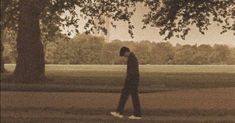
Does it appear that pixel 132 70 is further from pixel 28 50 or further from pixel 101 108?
pixel 28 50

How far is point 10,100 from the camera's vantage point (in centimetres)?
2170

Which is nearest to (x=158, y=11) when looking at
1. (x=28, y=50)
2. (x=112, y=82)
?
(x=112, y=82)

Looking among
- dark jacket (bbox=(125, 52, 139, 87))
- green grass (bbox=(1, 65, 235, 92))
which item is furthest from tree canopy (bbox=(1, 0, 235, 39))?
dark jacket (bbox=(125, 52, 139, 87))

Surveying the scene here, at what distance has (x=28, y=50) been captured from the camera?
115 ft

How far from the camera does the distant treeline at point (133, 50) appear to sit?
253 feet

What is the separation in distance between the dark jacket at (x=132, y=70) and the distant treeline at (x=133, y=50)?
192ft

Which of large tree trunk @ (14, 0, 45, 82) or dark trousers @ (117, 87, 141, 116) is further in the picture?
large tree trunk @ (14, 0, 45, 82)

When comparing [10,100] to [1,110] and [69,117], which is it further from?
[69,117]

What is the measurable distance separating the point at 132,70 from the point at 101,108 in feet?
8.95

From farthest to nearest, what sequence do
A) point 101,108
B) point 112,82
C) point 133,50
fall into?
point 133,50, point 112,82, point 101,108

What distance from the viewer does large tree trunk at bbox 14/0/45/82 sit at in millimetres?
34281

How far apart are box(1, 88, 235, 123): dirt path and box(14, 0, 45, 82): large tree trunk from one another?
9726 millimetres

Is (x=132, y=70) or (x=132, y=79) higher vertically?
(x=132, y=70)

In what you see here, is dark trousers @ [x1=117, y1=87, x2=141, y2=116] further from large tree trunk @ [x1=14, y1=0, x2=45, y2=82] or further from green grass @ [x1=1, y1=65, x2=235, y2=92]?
large tree trunk @ [x1=14, y1=0, x2=45, y2=82]
